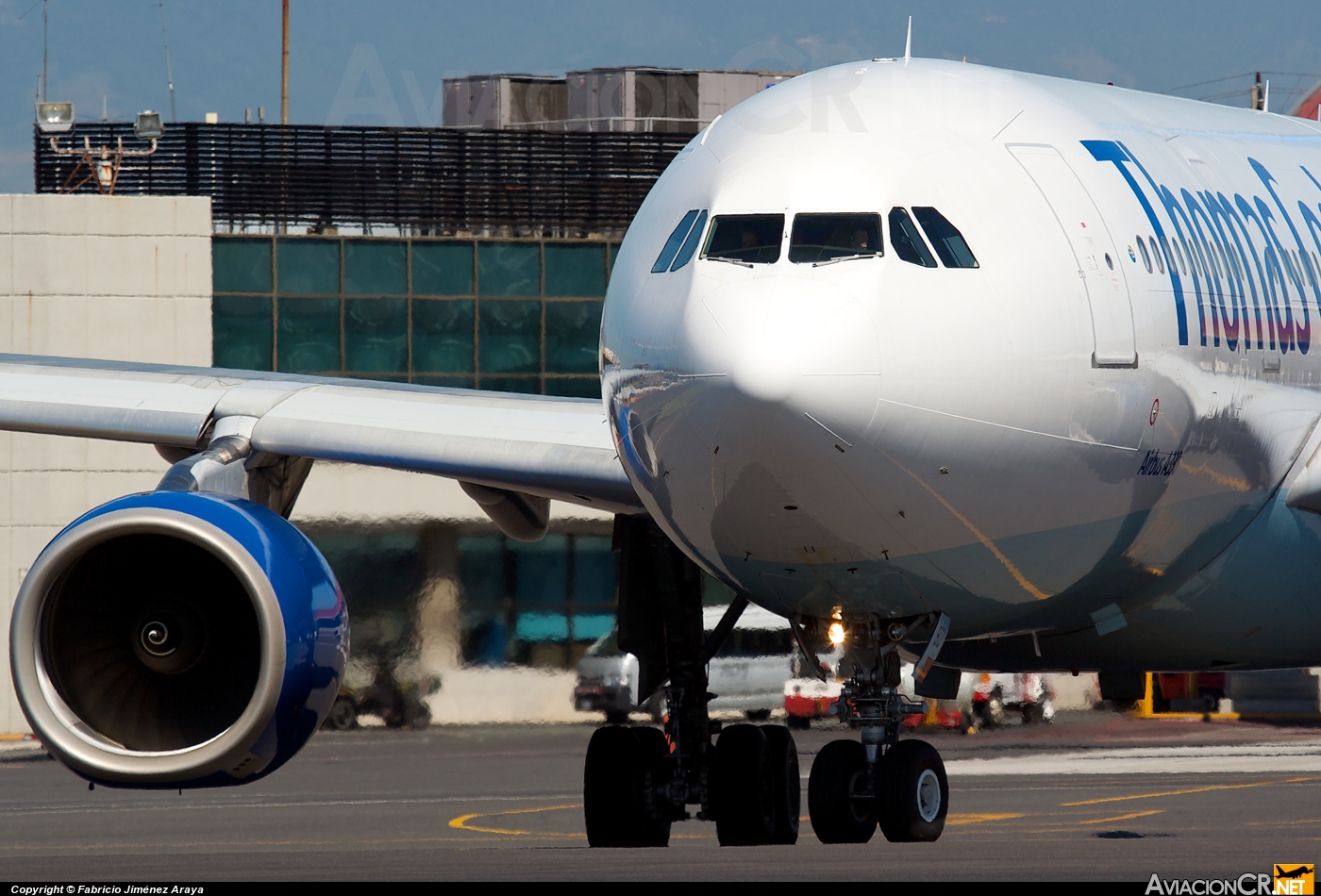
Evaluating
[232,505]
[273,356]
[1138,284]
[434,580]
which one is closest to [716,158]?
[1138,284]

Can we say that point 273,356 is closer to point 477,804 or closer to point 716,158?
point 477,804

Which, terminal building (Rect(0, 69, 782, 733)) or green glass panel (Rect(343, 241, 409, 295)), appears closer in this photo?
terminal building (Rect(0, 69, 782, 733))

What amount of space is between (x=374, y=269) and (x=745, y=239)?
2556 centimetres

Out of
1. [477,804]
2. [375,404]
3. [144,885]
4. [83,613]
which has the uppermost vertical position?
[375,404]

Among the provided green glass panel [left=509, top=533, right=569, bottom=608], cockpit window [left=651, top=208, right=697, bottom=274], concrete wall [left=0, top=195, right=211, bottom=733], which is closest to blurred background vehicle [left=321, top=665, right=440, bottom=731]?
green glass panel [left=509, top=533, right=569, bottom=608]

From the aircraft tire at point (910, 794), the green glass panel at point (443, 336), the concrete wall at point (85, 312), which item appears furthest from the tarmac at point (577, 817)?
the green glass panel at point (443, 336)

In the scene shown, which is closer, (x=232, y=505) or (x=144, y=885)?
(x=144, y=885)

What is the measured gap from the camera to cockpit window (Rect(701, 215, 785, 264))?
969cm

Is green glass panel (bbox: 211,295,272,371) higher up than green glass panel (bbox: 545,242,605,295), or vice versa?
green glass panel (bbox: 545,242,605,295)

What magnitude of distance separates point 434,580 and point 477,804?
722 cm

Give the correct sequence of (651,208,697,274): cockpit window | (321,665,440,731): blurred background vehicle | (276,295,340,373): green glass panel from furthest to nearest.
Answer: (276,295,340,373): green glass panel, (321,665,440,731): blurred background vehicle, (651,208,697,274): cockpit window

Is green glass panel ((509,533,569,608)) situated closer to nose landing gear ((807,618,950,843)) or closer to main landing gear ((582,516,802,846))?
main landing gear ((582,516,802,846))

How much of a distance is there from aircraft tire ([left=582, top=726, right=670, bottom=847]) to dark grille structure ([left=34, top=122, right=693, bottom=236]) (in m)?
22.9

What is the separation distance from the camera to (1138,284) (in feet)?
34.5
